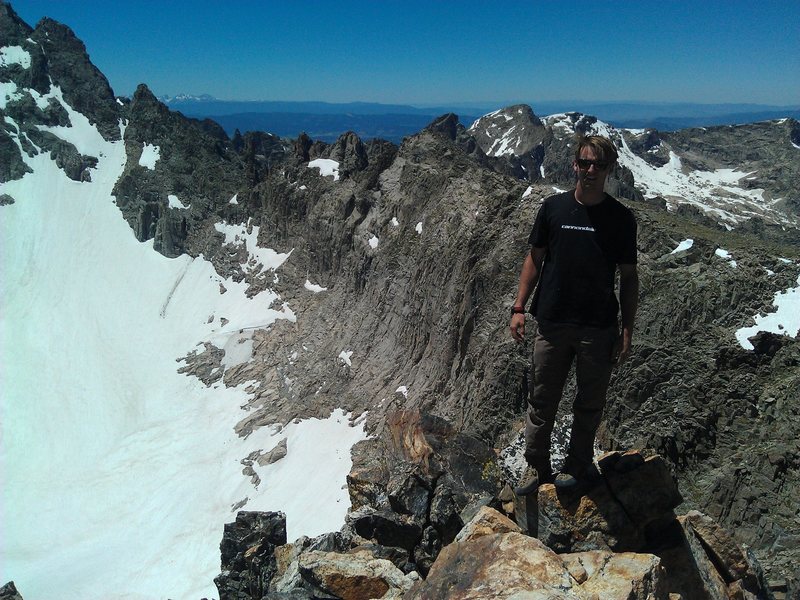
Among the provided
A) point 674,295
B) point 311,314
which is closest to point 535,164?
point 311,314

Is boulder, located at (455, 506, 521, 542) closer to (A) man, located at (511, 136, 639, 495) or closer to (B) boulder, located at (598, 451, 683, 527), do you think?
(A) man, located at (511, 136, 639, 495)

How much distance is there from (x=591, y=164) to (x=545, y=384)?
13.1 feet

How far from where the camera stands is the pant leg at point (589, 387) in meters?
9.90

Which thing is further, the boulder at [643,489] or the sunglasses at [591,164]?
the boulder at [643,489]

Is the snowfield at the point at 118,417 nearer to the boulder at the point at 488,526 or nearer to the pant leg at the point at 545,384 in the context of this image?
the boulder at the point at 488,526

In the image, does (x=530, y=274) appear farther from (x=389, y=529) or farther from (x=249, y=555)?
(x=249, y=555)

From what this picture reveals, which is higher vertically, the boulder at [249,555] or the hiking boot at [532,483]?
the hiking boot at [532,483]

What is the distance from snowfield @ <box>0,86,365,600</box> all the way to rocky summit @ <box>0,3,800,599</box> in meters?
3.90

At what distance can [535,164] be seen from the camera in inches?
7175

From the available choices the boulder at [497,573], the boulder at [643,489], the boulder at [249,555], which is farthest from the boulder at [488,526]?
the boulder at [249,555]

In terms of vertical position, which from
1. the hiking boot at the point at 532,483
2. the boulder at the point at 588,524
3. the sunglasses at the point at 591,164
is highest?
the sunglasses at the point at 591,164

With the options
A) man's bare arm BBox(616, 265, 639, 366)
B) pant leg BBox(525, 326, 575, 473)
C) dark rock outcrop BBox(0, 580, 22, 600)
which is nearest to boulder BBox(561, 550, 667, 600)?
pant leg BBox(525, 326, 575, 473)

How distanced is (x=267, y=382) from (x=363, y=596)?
63.5 m

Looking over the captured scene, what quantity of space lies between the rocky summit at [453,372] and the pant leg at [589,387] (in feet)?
2.48
